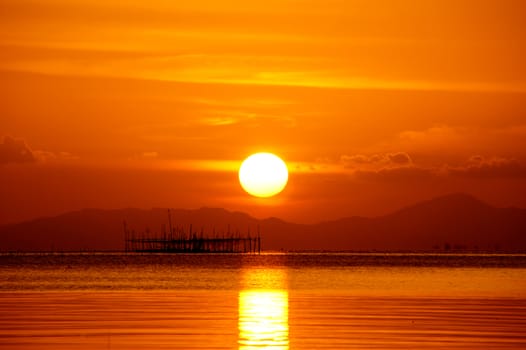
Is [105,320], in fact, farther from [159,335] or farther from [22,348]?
[22,348]

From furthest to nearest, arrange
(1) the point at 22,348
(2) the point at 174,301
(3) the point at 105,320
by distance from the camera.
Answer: (2) the point at 174,301
(3) the point at 105,320
(1) the point at 22,348

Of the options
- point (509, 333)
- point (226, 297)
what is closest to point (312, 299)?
point (226, 297)

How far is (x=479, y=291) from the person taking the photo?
65000mm

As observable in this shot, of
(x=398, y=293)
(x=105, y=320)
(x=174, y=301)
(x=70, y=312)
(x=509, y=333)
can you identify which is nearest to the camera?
(x=509, y=333)

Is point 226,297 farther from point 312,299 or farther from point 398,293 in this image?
point 398,293

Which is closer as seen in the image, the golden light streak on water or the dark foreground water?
the golden light streak on water

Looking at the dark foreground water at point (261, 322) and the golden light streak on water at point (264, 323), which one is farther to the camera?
the dark foreground water at point (261, 322)

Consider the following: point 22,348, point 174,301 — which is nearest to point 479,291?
point 174,301

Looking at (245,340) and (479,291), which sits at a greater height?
(479,291)

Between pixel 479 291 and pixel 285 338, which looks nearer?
pixel 285 338

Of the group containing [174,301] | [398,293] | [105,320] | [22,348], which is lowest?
[22,348]

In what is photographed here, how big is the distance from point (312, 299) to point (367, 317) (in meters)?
14.7

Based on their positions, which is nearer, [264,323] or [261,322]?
[264,323]

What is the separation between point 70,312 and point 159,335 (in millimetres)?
10500
